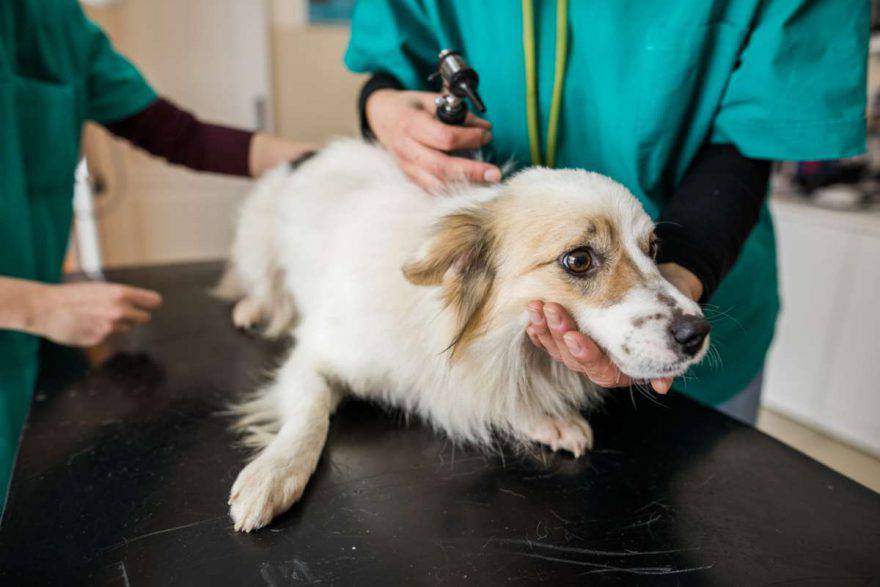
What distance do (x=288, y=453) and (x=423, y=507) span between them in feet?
0.65

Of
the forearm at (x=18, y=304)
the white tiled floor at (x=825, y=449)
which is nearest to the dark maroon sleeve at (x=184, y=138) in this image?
the forearm at (x=18, y=304)

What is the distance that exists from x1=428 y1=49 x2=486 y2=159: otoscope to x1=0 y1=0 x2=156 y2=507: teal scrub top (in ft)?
2.59

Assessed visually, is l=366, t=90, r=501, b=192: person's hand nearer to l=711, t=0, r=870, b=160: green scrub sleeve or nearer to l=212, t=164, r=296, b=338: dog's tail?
l=711, t=0, r=870, b=160: green scrub sleeve

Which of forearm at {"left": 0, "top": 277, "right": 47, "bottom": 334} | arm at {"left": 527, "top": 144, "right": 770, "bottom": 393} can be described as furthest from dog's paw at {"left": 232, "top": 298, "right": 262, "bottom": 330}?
arm at {"left": 527, "top": 144, "right": 770, "bottom": 393}

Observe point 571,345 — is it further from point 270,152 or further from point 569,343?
point 270,152

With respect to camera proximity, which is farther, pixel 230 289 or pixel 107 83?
pixel 230 289

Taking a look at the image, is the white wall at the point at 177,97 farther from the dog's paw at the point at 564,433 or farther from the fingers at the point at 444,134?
the dog's paw at the point at 564,433

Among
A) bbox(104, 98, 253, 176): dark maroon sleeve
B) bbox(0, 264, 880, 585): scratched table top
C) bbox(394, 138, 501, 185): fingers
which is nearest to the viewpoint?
bbox(0, 264, 880, 585): scratched table top

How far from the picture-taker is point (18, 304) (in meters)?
1.04

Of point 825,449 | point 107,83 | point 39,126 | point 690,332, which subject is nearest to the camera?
point 690,332

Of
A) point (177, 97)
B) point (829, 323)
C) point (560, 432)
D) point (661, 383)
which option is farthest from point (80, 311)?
point (829, 323)

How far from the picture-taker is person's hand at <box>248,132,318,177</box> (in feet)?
5.16

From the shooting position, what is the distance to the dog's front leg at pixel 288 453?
735 millimetres

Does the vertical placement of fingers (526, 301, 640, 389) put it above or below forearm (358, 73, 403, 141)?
below
